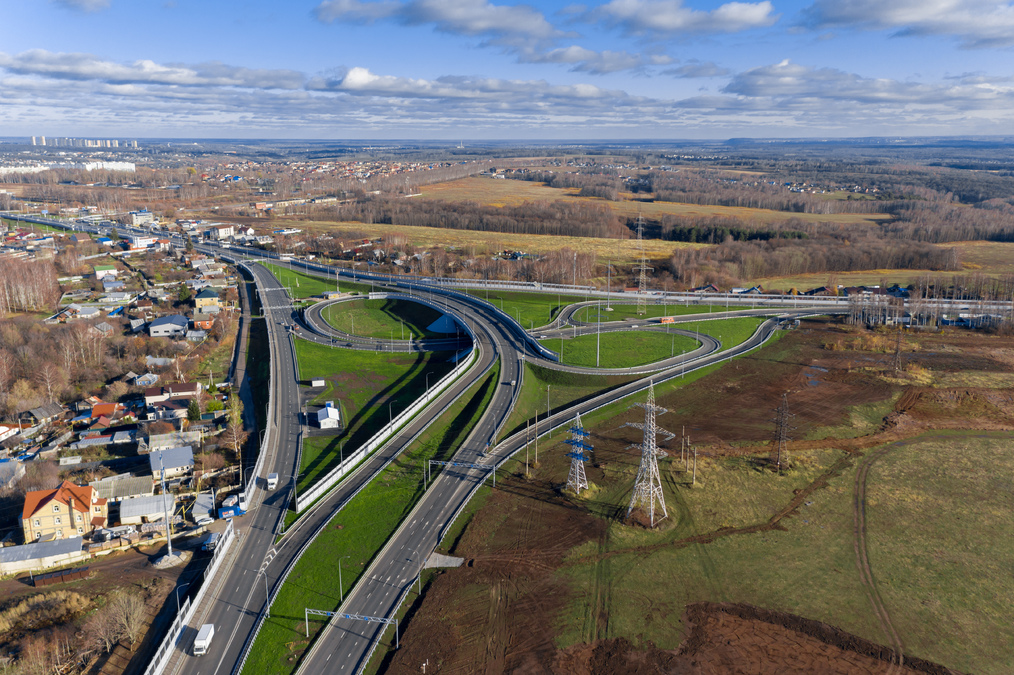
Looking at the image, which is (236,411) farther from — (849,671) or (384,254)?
(384,254)

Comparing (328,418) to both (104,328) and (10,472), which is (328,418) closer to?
(10,472)

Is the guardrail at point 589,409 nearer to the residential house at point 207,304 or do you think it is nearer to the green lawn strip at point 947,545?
the green lawn strip at point 947,545

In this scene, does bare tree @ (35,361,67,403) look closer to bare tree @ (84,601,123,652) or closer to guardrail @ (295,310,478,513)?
guardrail @ (295,310,478,513)

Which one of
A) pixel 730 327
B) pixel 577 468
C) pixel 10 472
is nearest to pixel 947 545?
pixel 577 468

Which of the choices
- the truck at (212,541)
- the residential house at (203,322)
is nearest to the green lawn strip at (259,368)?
the residential house at (203,322)

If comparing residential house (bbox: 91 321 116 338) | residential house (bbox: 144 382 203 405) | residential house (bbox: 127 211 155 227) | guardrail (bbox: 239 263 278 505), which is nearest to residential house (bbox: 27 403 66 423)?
residential house (bbox: 144 382 203 405)

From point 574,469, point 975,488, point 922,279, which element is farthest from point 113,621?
point 922,279
